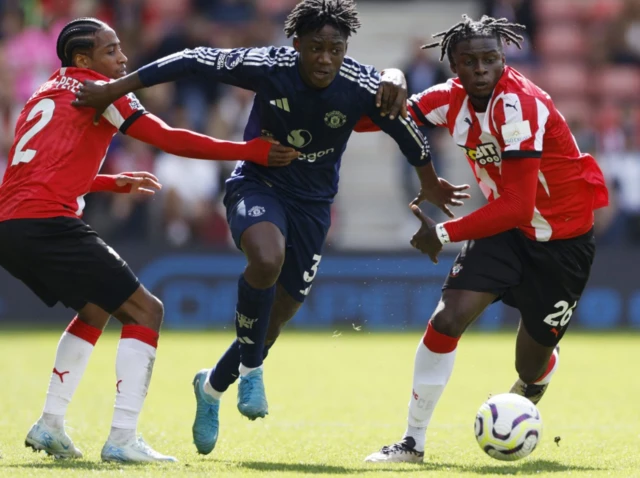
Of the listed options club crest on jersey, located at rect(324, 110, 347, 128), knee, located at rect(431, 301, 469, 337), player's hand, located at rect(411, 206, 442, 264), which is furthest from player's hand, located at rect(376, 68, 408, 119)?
knee, located at rect(431, 301, 469, 337)

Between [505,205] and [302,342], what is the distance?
8511 millimetres

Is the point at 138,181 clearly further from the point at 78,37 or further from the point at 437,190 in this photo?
the point at 437,190

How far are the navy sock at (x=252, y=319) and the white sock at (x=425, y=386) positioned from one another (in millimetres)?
925

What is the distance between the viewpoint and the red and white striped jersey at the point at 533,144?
252 inches

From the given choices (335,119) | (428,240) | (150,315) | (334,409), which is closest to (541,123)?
(428,240)

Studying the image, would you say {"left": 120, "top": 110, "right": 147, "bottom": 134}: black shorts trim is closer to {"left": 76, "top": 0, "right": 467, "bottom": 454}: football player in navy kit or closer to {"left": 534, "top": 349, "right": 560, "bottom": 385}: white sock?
{"left": 76, "top": 0, "right": 467, "bottom": 454}: football player in navy kit

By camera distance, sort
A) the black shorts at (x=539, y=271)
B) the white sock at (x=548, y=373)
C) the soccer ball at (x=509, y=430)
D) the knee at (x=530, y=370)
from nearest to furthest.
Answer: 1. the soccer ball at (x=509, y=430)
2. the black shorts at (x=539, y=271)
3. the knee at (x=530, y=370)
4. the white sock at (x=548, y=373)

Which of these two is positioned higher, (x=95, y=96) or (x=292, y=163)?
(x=95, y=96)

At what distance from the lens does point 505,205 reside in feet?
20.9

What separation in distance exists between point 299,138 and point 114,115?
1.10 metres

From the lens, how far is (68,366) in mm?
6578

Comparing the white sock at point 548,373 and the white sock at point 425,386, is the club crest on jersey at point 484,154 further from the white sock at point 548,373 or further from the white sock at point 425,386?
the white sock at point 548,373

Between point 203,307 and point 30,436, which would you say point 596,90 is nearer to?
point 203,307

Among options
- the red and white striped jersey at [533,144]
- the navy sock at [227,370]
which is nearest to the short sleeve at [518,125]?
the red and white striped jersey at [533,144]
